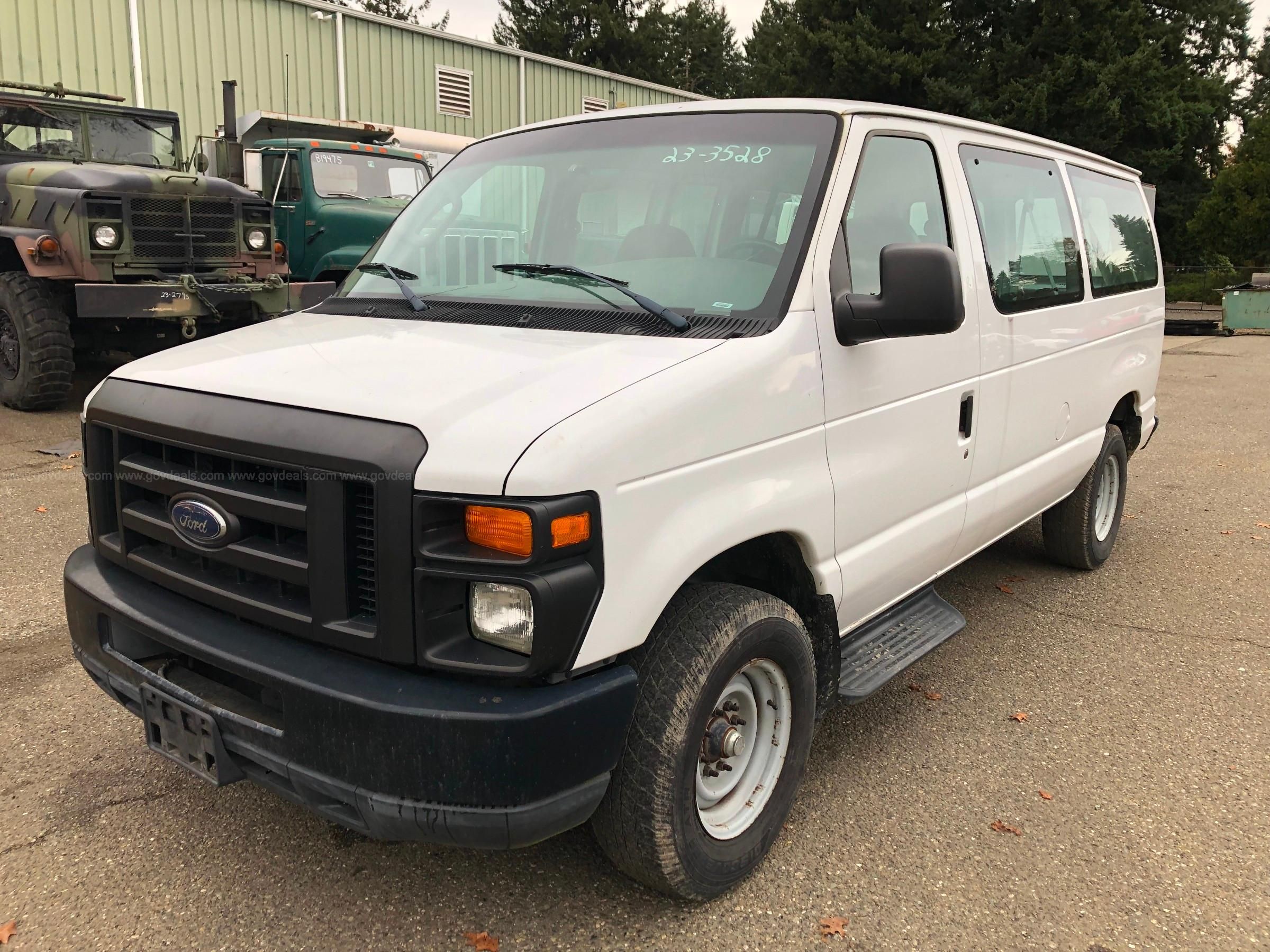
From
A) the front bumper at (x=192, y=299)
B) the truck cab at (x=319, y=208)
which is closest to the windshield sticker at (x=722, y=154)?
the front bumper at (x=192, y=299)

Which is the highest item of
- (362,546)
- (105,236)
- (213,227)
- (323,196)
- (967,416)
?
(323,196)

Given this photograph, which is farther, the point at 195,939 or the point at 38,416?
the point at 38,416

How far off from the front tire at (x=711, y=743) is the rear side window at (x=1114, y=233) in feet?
9.40

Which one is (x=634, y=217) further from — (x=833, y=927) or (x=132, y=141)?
(x=132, y=141)

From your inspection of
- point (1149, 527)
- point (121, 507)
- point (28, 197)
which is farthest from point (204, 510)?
point (28, 197)

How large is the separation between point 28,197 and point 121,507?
7.67m

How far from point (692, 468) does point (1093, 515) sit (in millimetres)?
3637

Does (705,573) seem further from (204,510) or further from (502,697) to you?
(204,510)

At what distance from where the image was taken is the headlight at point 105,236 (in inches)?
333

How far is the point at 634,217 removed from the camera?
3.15 m

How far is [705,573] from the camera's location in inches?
111

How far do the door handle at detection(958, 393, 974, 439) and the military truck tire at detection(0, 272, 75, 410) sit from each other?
7637mm

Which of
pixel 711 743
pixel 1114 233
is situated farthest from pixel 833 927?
pixel 1114 233

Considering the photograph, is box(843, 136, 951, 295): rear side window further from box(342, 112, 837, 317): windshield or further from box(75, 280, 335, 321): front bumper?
box(75, 280, 335, 321): front bumper
